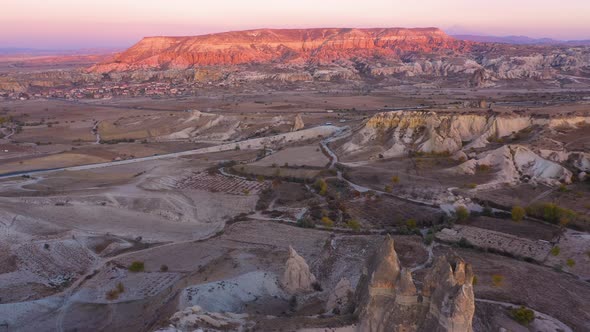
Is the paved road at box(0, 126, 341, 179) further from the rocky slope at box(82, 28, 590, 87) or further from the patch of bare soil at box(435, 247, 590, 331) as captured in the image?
the rocky slope at box(82, 28, 590, 87)

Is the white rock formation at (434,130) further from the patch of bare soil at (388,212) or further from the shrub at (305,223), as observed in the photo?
the shrub at (305,223)

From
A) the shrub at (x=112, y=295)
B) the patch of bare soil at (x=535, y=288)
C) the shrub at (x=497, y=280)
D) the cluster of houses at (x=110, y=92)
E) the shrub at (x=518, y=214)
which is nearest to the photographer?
Result: the patch of bare soil at (x=535, y=288)

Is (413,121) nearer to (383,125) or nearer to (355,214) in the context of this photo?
(383,125)

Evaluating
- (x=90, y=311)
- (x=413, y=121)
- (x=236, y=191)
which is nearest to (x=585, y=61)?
(x=413, y=121)

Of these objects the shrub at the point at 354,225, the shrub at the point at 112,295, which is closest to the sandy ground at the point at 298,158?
the shrub at the point at 354,225

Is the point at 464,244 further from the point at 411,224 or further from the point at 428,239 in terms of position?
the point at 411,224
